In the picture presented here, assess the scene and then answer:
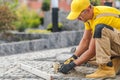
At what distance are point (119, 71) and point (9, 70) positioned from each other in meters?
1.97

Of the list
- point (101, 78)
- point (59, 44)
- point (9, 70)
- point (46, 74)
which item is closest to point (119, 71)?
point (101, 78)

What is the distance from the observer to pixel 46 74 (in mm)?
6062

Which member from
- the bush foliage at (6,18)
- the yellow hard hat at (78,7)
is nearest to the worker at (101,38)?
the yellow hard hat at (78,7)

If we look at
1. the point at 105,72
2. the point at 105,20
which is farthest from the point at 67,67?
the point at 105,20

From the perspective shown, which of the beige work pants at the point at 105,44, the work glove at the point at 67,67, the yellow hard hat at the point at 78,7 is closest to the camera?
the beige work pants at the point at 105,44

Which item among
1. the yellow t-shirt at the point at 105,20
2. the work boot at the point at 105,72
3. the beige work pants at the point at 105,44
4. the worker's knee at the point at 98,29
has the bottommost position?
the work boot at the point at 105,72

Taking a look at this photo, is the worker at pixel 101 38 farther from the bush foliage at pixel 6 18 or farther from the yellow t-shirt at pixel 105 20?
the bush foliage at pixel 6 18

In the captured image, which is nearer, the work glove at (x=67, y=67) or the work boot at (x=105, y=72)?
the work boot at (x=105, y=72)

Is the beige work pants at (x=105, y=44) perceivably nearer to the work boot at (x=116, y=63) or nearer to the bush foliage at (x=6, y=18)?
the work boot at (x=116, y=63)

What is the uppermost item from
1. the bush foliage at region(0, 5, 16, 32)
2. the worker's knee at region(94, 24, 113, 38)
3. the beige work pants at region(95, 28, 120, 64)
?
the worker's knee at region(94, 24, 113, 38)

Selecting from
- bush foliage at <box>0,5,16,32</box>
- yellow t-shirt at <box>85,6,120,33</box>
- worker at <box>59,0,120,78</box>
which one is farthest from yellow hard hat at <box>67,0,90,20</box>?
bush foliage at <box>0,5,16,32</box>

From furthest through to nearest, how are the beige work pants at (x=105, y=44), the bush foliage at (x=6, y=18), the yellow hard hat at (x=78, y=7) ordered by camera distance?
the bush foliage at (x=6, y=18) < the yellow hard hat at (x=78, y=7) < the beige work pants at (x=105, y=44)

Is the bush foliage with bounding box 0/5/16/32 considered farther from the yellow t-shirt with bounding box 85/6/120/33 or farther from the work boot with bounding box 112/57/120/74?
the work boot with bounding box 112/57/120/74

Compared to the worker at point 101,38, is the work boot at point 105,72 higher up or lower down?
lower down
